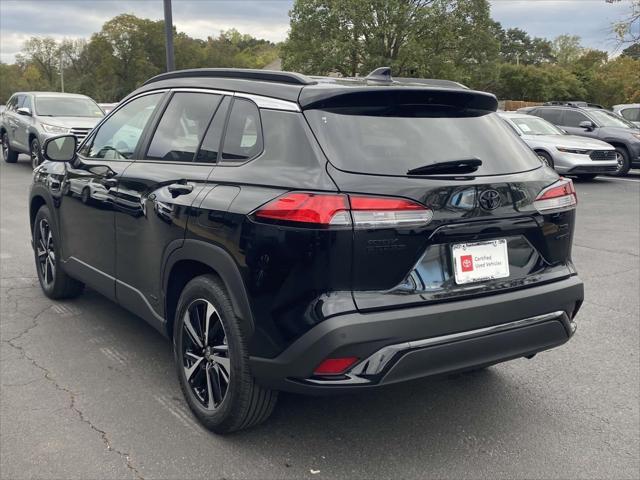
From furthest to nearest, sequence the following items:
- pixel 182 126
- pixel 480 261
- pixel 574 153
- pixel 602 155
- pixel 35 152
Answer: pixel 35 152 < pixel 602 155 < pixel 574 153 < pixel 182 126 < pixel 480 261

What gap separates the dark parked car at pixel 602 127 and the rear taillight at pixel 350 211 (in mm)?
14704

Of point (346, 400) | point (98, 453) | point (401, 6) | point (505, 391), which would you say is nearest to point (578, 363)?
point (505, 391)

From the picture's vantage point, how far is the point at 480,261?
9.73 feet

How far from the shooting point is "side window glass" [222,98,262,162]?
3135mm

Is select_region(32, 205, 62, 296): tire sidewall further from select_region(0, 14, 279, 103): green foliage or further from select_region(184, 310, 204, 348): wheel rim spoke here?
select_region(0, 14, 279, 103): green foliage

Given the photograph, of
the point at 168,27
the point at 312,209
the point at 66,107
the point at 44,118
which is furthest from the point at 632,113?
the point at 312,209

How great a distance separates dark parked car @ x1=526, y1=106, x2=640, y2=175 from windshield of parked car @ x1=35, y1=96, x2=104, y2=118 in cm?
1133

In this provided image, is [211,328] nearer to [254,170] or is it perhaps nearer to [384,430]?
[254,170]

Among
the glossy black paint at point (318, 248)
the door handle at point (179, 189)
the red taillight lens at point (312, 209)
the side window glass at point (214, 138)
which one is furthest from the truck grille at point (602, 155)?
the red taillight lens at point (312, 209)

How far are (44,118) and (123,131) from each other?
453 inches

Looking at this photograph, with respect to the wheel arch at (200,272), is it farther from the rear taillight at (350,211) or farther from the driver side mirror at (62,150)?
the driver side mirror at (62,150)

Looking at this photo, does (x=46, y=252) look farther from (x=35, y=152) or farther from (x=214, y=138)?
(x=35, y=152)

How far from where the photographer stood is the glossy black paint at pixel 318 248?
8.85 ft

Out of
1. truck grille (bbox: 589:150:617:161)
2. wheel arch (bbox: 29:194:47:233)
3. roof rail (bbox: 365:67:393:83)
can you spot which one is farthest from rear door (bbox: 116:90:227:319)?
truck grille (bbox: 589:150:617:161)
